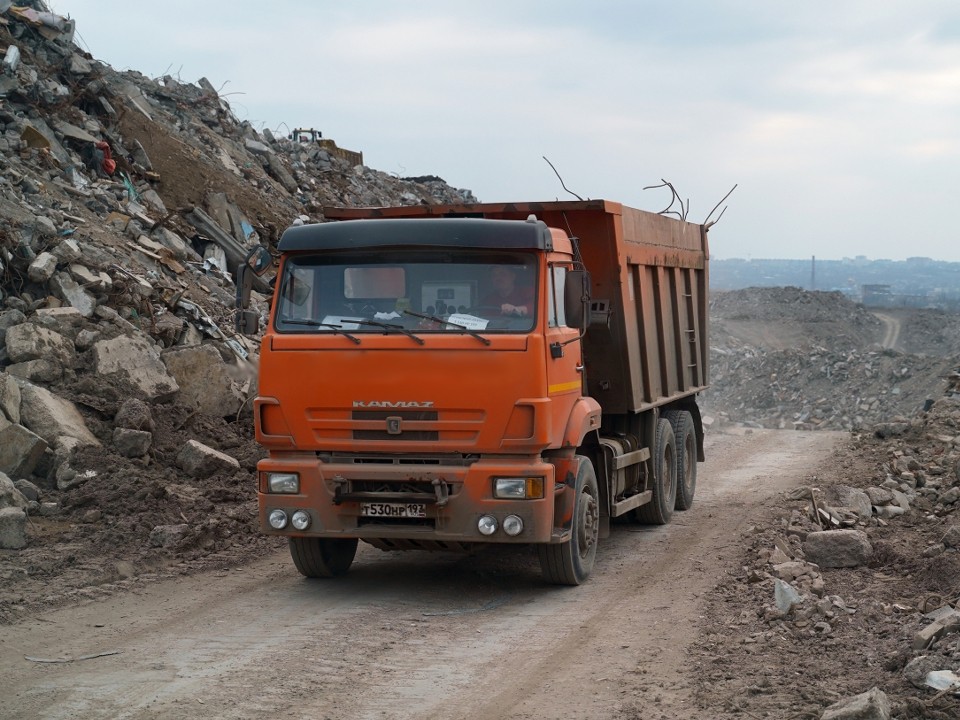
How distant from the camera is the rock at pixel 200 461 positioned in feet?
36.3

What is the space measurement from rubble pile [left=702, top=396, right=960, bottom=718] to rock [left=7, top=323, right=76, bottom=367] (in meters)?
7.24

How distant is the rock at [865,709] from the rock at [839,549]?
364 cm

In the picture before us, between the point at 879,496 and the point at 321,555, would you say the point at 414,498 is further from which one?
the point at 879,496

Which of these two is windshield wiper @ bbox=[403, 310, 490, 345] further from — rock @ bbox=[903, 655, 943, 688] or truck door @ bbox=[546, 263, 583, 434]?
rock @ bbox=[903, 655, 943, 688]

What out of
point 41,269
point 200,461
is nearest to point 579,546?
point 200,461

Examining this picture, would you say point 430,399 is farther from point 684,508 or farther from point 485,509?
point 684,508

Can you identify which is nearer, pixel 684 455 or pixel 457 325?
→ pixel 457 325

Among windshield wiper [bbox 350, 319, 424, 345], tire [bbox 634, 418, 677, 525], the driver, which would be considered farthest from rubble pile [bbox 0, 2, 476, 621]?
tire [bbox 634, 418, 677, 525]

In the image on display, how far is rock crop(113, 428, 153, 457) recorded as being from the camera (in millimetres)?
10883

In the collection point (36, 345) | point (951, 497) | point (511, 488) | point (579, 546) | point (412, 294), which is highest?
point (412, 294)

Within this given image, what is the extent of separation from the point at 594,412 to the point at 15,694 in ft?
15.7

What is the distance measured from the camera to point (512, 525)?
25.6ft

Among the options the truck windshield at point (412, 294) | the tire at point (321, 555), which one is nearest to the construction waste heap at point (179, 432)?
the tire at point (321, 555)

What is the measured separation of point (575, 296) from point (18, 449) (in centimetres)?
551
